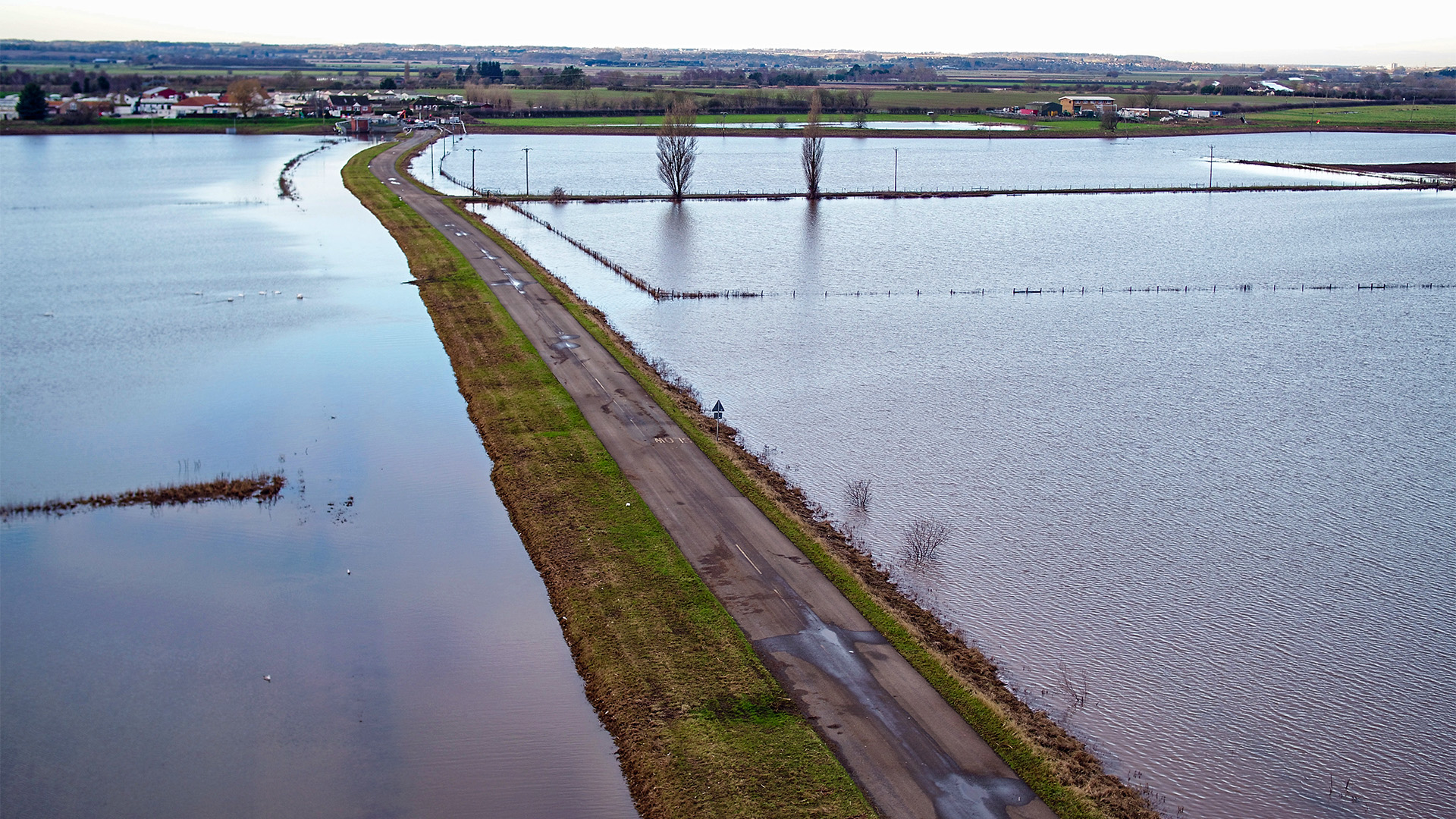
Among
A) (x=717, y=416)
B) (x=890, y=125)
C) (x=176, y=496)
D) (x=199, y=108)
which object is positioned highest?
(x=199, y=108)

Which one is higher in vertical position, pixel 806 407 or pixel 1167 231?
pixel 1167 231

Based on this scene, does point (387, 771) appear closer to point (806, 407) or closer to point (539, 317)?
point (806, 407)

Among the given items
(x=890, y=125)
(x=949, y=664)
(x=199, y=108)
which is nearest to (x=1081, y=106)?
(x=890, y=125)

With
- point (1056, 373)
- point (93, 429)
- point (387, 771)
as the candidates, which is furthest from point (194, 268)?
point (387, 771)

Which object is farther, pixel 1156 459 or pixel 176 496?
pixel 1156 459

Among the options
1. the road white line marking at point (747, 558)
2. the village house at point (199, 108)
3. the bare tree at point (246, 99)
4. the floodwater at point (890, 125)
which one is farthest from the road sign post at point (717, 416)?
the village house at point (199, 108)

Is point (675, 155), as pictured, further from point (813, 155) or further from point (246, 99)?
point (246, 99)

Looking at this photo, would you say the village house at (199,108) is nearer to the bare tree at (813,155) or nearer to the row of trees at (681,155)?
the row of trees at (681,155)
